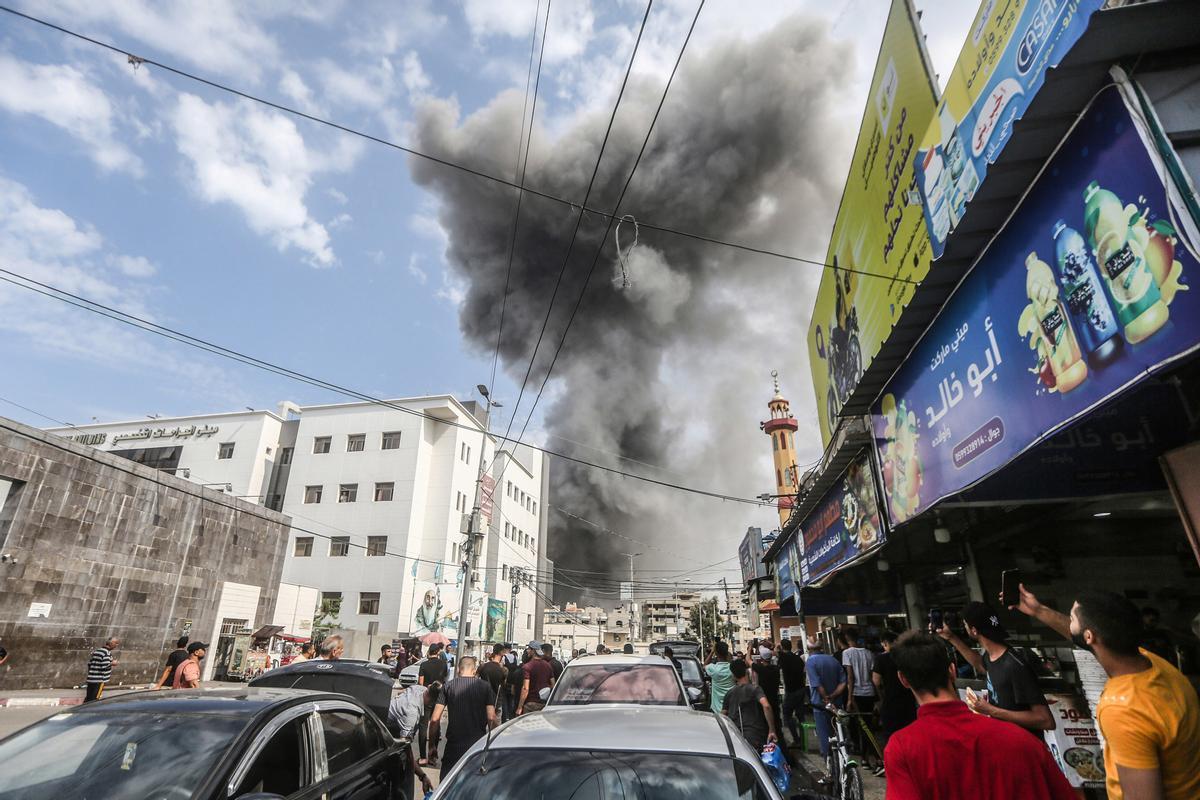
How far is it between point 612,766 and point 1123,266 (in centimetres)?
392

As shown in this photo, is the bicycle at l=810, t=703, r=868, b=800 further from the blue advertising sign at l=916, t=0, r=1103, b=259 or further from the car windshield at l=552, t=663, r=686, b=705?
the blue advertising sign at l=916, t=0, r=1103, b=259

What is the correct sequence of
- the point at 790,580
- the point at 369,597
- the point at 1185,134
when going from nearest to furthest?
the point at 1185,134 → the point at 790,580 → the point at 369,597

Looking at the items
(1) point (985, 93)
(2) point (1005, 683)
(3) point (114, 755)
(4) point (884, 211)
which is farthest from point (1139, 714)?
(4) point (884, 211)

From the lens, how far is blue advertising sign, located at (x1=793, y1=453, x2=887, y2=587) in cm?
823

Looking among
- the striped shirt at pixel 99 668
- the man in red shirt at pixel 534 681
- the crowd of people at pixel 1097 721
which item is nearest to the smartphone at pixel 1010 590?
the crowd of people at pixel 1097 721

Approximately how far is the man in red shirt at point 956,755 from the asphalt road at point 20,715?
14.7 meters

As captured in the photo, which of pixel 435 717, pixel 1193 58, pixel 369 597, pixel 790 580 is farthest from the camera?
pixel 369 597

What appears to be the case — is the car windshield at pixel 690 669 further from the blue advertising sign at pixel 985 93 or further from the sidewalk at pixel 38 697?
the sidewalk at pixel 38 697

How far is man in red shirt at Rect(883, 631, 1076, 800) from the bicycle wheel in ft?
15.0

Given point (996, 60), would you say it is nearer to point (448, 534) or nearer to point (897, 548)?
point (897, 548)

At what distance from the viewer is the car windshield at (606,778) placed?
253cm

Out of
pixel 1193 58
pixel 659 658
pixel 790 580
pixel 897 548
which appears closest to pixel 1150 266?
pixel 1193 58

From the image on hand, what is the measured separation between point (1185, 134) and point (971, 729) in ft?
10.7

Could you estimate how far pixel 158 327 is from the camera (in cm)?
1010
